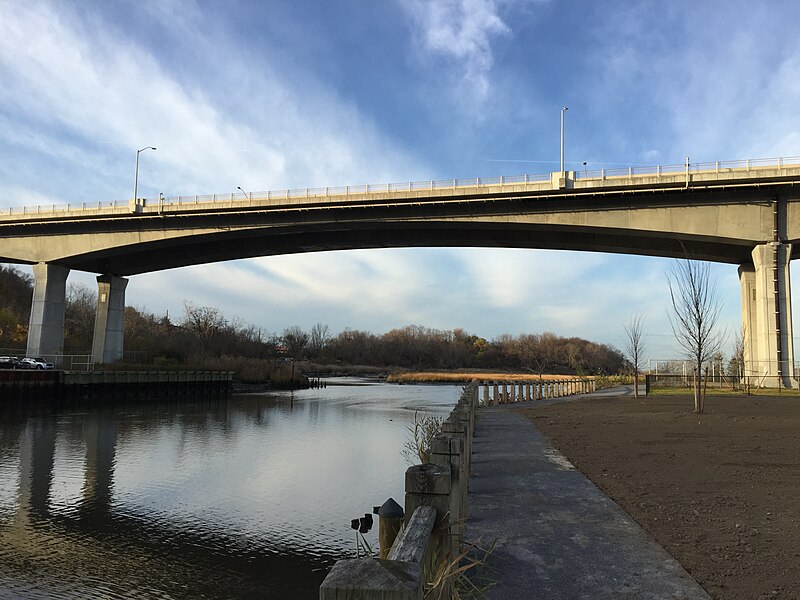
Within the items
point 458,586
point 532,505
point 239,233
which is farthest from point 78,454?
point 239,233

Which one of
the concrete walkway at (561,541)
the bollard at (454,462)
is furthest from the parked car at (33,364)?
the bollard at (454,462)

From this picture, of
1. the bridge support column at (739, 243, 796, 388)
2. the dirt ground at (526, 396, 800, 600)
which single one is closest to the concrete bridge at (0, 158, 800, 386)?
the bridge support column at (739, 243, 796, 388)

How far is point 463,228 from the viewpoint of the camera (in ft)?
129

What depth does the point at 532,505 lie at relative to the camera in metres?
8.19

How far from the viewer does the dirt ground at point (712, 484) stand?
5.56 meters

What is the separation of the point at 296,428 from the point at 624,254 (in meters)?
25.9

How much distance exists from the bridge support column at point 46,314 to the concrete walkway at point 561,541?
140ft

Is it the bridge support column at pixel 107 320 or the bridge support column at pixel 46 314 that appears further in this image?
the bridge support column at pixel 107 320

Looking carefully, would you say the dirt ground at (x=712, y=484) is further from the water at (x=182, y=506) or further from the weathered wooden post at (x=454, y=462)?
the water at (x=182, y=506)

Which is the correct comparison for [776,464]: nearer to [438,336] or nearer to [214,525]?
[214,525]

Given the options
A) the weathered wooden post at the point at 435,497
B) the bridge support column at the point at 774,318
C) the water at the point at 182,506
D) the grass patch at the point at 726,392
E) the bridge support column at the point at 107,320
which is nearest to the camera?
the weathered wooden post at the point at 435,497

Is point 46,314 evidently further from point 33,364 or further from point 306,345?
point 306,345

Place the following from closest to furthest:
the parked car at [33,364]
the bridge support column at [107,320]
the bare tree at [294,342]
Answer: the parked car at [33,364] → the bridge support column at [107,320] → the bare tree at [294,342]

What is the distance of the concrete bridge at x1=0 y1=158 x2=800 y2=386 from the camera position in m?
31.9
